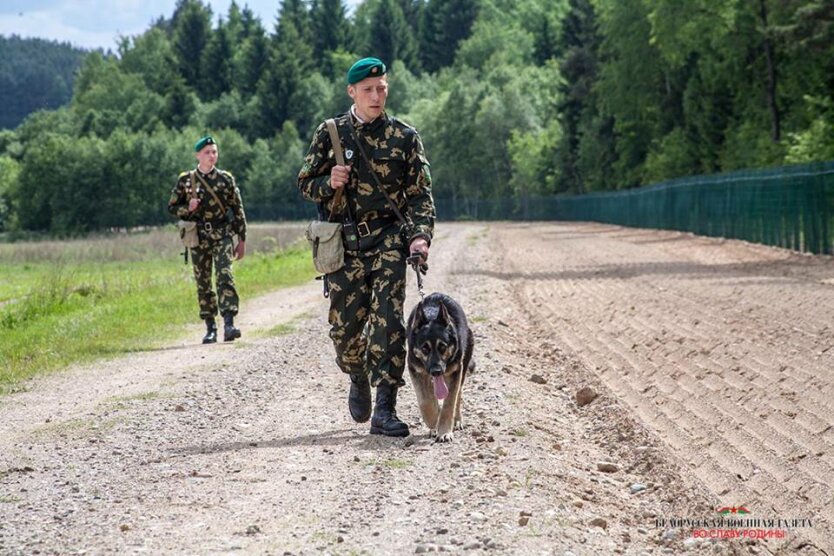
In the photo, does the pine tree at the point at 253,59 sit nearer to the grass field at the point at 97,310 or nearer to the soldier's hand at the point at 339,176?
the grass field at the point at 97,310

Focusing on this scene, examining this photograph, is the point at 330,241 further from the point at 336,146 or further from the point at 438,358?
the point at 438,358

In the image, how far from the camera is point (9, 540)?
6.00m

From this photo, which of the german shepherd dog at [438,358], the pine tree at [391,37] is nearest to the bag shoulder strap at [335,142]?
the german shepherd dog at [438,358]

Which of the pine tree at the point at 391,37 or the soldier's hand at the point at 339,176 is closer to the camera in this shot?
the soldier's hand at the point at 339,176

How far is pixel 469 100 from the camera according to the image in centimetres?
12275

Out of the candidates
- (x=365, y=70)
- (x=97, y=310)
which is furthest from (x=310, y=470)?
(x=97, y=310)

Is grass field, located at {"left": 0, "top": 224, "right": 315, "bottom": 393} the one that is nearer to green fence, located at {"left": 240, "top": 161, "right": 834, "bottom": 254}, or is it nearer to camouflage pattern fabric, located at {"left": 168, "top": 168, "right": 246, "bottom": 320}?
camouflage pattern fabric, located at {"left": 168, "top": 168, "right": 246, "bottom": 320}

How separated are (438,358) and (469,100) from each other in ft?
380

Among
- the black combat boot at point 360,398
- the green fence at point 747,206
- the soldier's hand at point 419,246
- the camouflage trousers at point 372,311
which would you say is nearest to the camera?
the soldier's hand at point 419,246

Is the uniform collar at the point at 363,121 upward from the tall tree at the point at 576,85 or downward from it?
downward

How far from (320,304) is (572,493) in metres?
14.0

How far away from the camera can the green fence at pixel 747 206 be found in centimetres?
2917

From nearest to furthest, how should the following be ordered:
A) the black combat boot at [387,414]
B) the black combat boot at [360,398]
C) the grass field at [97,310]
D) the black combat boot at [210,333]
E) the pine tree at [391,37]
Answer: the black combat boot at [387,414] → the black combat boot at [360,398] → the grass field at [97,310] → the black combat boot at [210,333] → the pine tree at [391,37]

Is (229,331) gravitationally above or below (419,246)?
below
